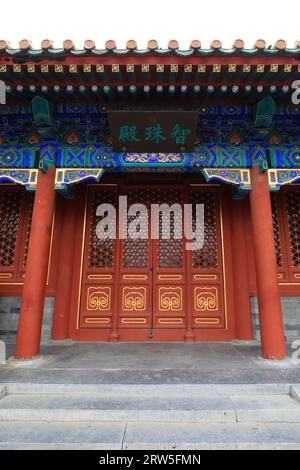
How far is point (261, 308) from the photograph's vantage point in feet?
13.4

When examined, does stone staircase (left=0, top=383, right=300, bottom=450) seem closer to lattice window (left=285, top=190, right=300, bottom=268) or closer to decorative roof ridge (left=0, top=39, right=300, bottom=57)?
lattice window (left=285, top=190, right=300, bottom=268)

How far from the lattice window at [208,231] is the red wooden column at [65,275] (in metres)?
2.55

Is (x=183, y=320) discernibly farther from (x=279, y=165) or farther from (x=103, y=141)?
(x=103, y=141)

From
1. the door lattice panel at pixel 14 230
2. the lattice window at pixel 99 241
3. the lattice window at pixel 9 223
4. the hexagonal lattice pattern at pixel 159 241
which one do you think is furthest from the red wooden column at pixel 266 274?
the lattice window at pixel 9 223

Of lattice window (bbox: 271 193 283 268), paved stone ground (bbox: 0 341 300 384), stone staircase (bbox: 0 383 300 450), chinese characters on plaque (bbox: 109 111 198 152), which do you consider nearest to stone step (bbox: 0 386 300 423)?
stone staircase (bbox: 0 383 300 450)

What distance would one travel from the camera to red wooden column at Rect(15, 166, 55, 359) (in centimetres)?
396

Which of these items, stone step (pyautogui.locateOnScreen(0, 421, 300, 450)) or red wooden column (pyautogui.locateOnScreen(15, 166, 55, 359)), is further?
red wooden column (pyautogui.locateOnScreen(15, 166, 55, 359))

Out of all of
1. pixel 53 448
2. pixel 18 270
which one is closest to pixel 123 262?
pixel 18 270

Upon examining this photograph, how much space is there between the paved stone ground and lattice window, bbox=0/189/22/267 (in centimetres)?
179

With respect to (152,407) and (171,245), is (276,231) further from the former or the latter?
(152,407)

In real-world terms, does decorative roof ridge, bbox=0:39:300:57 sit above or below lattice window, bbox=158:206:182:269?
above

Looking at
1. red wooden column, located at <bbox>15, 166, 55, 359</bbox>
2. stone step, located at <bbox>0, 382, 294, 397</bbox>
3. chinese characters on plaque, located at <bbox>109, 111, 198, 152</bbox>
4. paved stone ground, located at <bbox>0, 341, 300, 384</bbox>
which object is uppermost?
chinese characters on plaque, located at <bbox>109, 111, 198, 152</bbox>

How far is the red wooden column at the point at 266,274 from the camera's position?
12.8 feet

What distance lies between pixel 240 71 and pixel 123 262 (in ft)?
12.6
